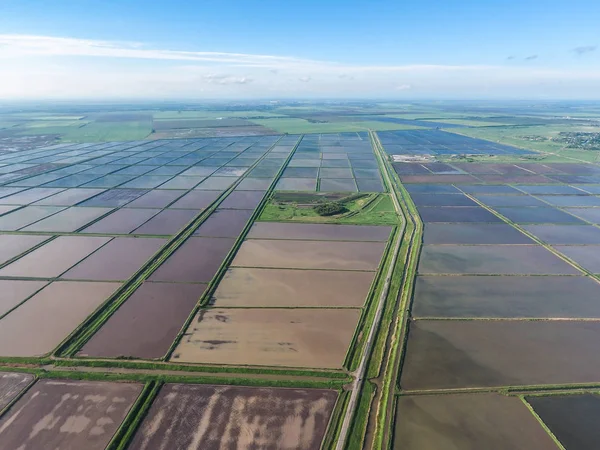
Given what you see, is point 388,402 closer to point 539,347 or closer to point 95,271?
point 539,347

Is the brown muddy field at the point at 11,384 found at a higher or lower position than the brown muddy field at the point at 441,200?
lower

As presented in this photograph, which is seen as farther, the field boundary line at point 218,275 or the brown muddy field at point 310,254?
the brown muddy field at point 310,254

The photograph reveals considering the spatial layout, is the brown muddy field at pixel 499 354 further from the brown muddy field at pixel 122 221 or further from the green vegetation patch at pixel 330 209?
the brown muddy field at pixel 122 221

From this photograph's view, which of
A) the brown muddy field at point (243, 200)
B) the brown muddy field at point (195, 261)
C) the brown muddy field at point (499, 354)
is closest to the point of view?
the brown muddy field at point (499, 354)

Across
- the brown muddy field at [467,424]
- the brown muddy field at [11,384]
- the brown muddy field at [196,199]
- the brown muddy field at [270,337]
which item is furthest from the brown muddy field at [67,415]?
the brown muddy field at [196,199]

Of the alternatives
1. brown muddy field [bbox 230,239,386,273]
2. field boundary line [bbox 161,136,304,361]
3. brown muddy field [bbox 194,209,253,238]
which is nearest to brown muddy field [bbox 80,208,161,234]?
brown muddy field [bbox 194,209,253,238]

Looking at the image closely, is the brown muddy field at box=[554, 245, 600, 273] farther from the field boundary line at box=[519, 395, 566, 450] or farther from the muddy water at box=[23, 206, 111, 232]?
the muddy water at box=[23, 206, 111, 232]

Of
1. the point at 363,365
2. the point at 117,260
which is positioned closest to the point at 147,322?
the point at 117,260

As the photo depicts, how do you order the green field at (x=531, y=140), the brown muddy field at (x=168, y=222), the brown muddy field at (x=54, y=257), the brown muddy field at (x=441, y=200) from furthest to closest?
1. the green field at (x=531, y=140)
2. the brown muddy field at (x=441, y=200)
3. the brown muddy field at (x=168, y=222)
4. the brown muddy field at (x=54, y=257)
